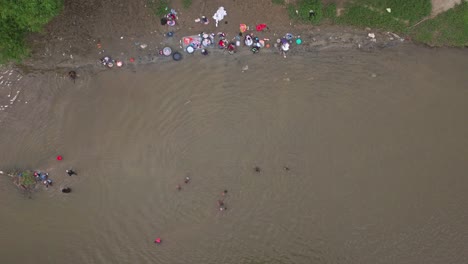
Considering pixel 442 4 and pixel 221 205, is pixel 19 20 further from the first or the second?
pixel 442 4

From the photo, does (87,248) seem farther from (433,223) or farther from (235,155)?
(433,223)

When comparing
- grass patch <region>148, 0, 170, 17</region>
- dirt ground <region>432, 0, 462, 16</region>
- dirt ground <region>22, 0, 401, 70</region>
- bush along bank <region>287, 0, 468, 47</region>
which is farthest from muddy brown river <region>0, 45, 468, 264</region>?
grass patch <region>148, 0, 170, 17</region>

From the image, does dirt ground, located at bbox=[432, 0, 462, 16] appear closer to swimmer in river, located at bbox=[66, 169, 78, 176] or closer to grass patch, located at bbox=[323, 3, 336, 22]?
grass patch, located at bbox=[323, 3, 336, 22]

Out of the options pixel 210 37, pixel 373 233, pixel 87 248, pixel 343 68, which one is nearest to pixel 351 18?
pixel 343 68

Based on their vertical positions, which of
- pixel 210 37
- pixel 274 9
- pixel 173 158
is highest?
pixel 274 9

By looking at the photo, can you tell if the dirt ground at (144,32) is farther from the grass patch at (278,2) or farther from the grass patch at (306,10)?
the grass patch at (306,10)
